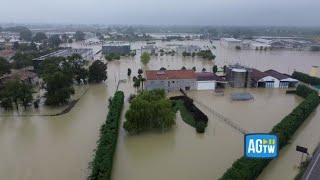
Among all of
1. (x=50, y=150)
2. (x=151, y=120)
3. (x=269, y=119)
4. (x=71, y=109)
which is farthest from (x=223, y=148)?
(x=71, y=109)

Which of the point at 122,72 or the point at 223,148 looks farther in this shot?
the point at 122,72

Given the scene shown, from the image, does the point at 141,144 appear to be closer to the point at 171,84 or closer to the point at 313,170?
the point at 313,170

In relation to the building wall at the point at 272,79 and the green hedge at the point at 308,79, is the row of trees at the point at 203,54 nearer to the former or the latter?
the green hedge at the point at 308,79

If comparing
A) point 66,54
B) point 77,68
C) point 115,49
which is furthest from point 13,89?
point 115,49

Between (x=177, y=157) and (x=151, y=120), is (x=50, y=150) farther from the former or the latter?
(x=177, y=157)

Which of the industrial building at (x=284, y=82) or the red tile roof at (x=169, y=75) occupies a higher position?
the red tile roof at (x=169, y=75)

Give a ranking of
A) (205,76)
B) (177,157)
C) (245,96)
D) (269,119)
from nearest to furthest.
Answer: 1. (177,157)
2. (269,119)
3. (245,96)
4. (205,76)

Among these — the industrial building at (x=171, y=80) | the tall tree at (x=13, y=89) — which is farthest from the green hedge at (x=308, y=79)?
the tall tree at (x=13, y=89)
